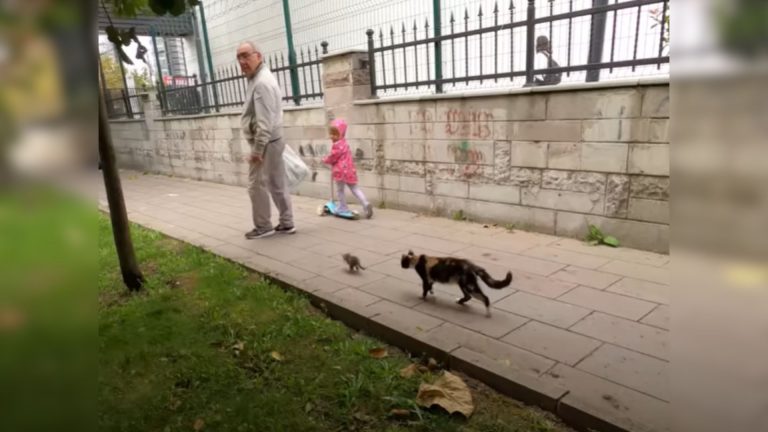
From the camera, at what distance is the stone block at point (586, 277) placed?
394 centimetres

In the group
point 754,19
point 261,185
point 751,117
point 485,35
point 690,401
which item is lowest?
point 261,185

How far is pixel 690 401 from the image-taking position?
802 millimetres

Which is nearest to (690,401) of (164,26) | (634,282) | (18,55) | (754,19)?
(754,19)

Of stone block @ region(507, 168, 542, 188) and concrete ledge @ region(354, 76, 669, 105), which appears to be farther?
stone block @ region(507, 168, 542, 188)

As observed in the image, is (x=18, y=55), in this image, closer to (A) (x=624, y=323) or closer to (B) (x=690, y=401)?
(B) (x=690, y=401)

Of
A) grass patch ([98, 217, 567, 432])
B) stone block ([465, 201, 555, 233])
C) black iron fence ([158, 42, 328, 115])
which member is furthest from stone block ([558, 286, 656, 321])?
black iron fence ([158, 42, 328, 115])

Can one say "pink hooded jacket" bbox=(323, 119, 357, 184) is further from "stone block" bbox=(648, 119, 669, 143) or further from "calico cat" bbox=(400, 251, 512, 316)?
"stone block" bbox=(648, 119, 669, 143)

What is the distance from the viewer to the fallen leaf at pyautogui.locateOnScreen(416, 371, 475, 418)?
2549 millimetres

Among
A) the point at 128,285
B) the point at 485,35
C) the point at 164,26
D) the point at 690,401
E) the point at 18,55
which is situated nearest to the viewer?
the point at 18,55

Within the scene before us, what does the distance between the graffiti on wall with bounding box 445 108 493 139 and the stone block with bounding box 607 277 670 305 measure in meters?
2.36

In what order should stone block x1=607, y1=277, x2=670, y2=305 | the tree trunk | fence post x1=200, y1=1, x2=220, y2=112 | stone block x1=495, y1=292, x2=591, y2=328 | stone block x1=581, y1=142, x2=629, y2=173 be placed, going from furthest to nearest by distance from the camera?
fence post x1=200, y1=1, x2=220, y2=112
stone block x1=581, y1=142, x2=629, y2=173
the tree trunk
stone block x1=607, y1=277, x2=670, y2=305
stone block x1=495, y1=292, x2=591, y2=328

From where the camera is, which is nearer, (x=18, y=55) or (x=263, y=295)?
(x=18, y=55)

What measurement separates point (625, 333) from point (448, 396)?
1.31m

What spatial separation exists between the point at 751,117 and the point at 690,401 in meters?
0.48
